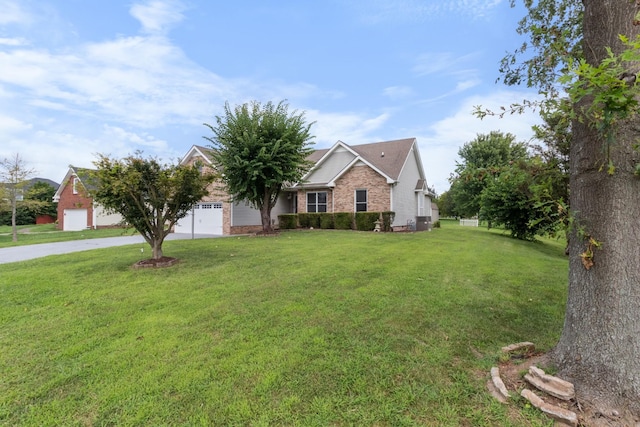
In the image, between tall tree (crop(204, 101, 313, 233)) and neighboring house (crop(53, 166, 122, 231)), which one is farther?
neighboring house (crop(53, 166, 122, 231))

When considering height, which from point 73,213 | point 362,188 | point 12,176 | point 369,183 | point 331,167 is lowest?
point 73,213

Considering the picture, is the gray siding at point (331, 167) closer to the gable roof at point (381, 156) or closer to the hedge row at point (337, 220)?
the gable roof at point (381, 156)

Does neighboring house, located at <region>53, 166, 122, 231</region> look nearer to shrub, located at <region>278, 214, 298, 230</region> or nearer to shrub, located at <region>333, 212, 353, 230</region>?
shrub, located at <region>278, 214, 298, 230</region>

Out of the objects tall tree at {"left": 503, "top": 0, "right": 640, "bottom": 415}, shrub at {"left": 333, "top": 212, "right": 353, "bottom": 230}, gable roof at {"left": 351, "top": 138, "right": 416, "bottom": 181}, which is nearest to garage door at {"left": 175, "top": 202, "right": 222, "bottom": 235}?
shrub at {"left": 333, "top": 212, "right": 353, "bottom": 230}

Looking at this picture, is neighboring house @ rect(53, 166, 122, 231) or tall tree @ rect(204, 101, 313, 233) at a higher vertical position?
tall tree @ rect(204, 101, 313, 233)

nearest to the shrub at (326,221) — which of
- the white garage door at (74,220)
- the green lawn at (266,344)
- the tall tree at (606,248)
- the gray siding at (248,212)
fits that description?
the gray siding at (248,212)

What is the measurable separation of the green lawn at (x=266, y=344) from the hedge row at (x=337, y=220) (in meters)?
10.4

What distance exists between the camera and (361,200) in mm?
19125

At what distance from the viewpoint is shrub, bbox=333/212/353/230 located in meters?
18.3

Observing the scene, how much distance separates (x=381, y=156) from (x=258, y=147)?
9642mm

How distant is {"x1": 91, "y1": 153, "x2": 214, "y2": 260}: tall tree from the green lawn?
1.72m

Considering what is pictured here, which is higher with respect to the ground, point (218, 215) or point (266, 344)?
point (218, 215)

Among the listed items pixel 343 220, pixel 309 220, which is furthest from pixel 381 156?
pixel 309 220

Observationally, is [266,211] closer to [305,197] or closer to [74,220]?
[305,197]
